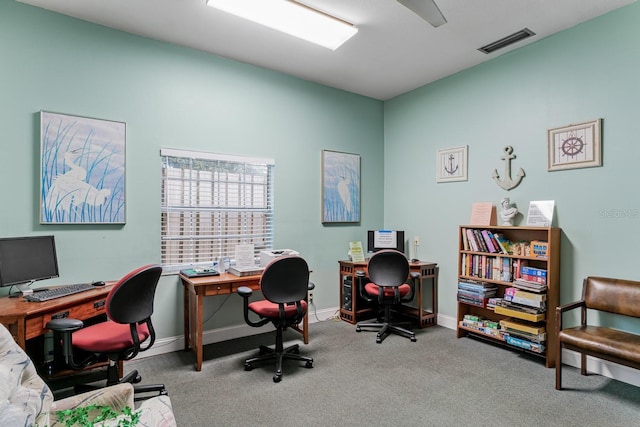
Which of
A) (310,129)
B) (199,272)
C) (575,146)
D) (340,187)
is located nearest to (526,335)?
(575,146)

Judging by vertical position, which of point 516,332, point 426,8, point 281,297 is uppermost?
point 426,8

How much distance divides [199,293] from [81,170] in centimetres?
146

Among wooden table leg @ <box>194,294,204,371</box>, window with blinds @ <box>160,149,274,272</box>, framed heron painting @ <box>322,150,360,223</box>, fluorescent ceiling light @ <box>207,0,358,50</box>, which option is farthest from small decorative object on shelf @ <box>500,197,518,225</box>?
wooden table leg @ <box>194,294,204,371</box>

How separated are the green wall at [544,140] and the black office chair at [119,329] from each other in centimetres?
333

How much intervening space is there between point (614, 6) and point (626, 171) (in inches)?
53.9

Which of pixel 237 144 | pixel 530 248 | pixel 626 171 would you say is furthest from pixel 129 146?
pixel 626 171

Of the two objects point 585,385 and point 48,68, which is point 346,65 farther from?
point 585,385

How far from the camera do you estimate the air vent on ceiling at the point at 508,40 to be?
3.16 metres

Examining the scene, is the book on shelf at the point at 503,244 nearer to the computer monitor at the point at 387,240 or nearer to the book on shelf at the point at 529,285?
the book on shelf at the point at 529,285

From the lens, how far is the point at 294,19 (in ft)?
9.48

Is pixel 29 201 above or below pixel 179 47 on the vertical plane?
below

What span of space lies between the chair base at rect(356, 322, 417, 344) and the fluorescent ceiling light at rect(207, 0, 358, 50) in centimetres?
302

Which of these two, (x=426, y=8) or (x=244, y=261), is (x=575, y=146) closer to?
(x=426, y=8)

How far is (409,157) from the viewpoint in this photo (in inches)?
184
